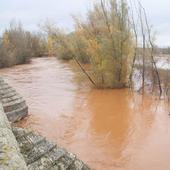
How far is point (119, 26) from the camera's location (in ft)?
72.2

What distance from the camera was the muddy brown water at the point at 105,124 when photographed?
10.3m

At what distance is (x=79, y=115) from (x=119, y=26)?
8049 mm

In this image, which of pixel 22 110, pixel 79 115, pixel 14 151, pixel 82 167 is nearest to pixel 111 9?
pixel 79 115

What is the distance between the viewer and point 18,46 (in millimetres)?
48844

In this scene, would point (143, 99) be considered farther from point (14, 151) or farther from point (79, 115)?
point (14, 151)

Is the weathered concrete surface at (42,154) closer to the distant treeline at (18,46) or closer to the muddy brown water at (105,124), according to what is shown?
the muddy brown water at (105,124)

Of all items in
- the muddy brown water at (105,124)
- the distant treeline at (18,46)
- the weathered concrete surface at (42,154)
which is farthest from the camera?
the distant treeline at (18,46)

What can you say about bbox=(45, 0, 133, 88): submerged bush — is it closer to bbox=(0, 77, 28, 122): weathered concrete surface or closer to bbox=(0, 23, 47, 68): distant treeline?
bbox=(0, 77, 28, 122): weathered concrete surface

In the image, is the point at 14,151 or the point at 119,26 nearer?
the point at 14,151

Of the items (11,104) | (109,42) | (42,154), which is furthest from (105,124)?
(109,42)

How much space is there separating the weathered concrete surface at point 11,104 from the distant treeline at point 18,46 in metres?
27.6

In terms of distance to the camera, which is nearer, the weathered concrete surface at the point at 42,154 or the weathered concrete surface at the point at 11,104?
the weathered concrete surface at the point at 42,154

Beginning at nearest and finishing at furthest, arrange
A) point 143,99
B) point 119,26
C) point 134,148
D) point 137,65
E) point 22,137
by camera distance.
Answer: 1. point 22,137
2. point 134,148
3. point 143,99
4. point 119,26
5. point 137,65

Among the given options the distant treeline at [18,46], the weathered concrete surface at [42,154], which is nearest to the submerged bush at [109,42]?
the weathered concrete surface at [42,154]
